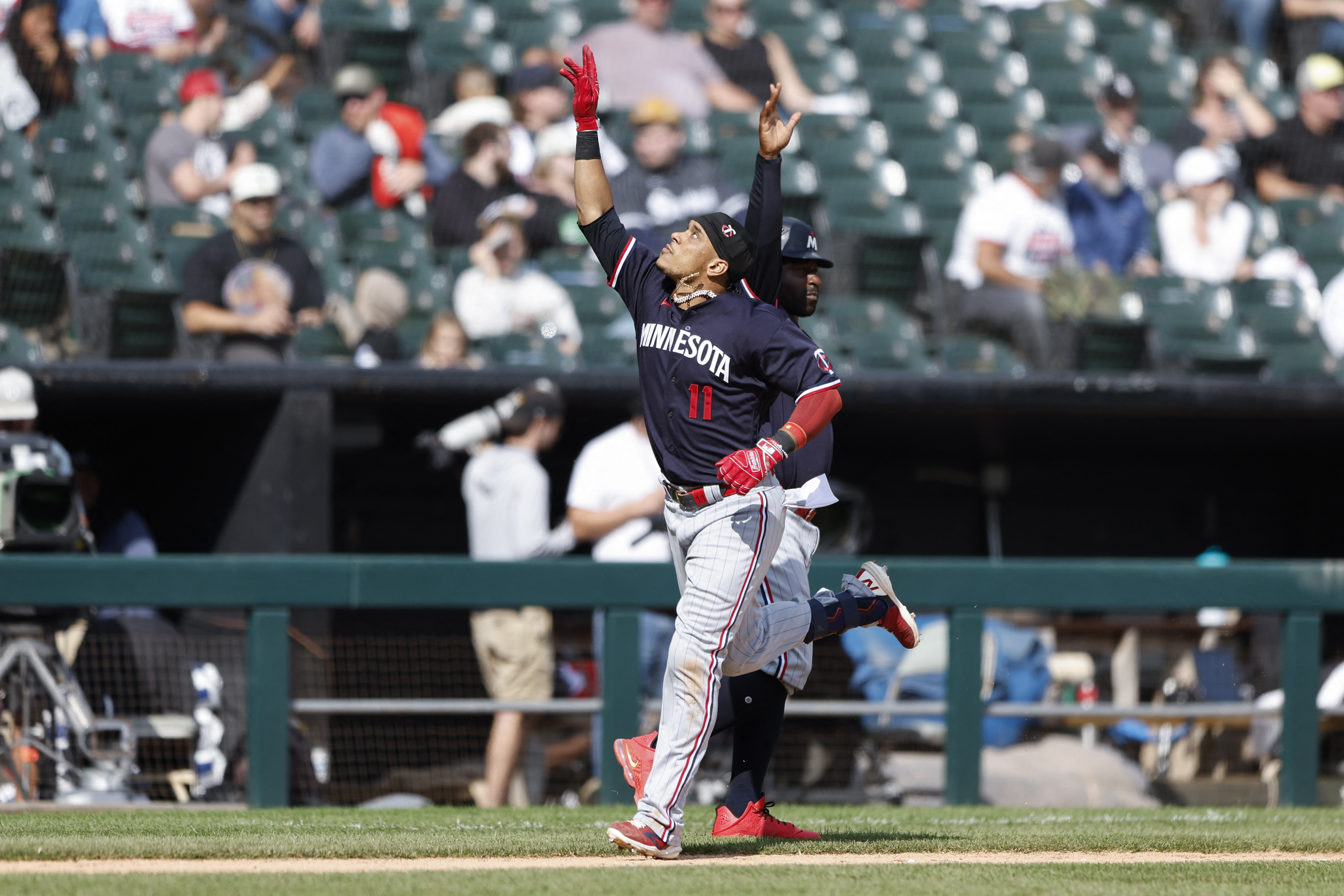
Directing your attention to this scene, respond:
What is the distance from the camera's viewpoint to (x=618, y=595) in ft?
20.2

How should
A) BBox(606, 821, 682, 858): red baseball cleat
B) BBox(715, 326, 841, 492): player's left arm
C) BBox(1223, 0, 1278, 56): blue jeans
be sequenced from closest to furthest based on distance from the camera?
BBox(715, 326, 841, 492): player's left arm
BBox(606, 821, 682, 858): red baseball cleat
BBox(1223, 0, 1278, 56): blue jeans

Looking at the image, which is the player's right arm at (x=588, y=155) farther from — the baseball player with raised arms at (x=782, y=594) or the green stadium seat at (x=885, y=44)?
the green stadium seat at (x=885, y=44)

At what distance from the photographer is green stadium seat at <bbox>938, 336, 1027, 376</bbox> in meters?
8.20

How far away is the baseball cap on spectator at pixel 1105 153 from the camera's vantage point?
9562 mm

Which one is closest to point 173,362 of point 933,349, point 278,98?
point 278,98

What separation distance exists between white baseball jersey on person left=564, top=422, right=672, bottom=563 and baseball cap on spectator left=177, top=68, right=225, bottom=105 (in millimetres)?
3435

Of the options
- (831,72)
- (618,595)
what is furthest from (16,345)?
(831,72)

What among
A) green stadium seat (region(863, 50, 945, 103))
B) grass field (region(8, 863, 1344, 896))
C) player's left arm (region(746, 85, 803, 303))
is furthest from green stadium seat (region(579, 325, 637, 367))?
grass field (region(8, 863, 1344, 896))

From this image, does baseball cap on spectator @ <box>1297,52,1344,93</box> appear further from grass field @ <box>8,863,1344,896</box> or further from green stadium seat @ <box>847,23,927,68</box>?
grass field @ <box>8,863,1344,896</box>

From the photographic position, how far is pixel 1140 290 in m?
9.20

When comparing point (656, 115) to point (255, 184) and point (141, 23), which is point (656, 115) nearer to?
point (255, 184)

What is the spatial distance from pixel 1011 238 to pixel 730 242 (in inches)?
201

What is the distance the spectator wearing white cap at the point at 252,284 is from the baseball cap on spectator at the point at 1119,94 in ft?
18.1

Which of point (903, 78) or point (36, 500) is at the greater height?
point (903, 78)
